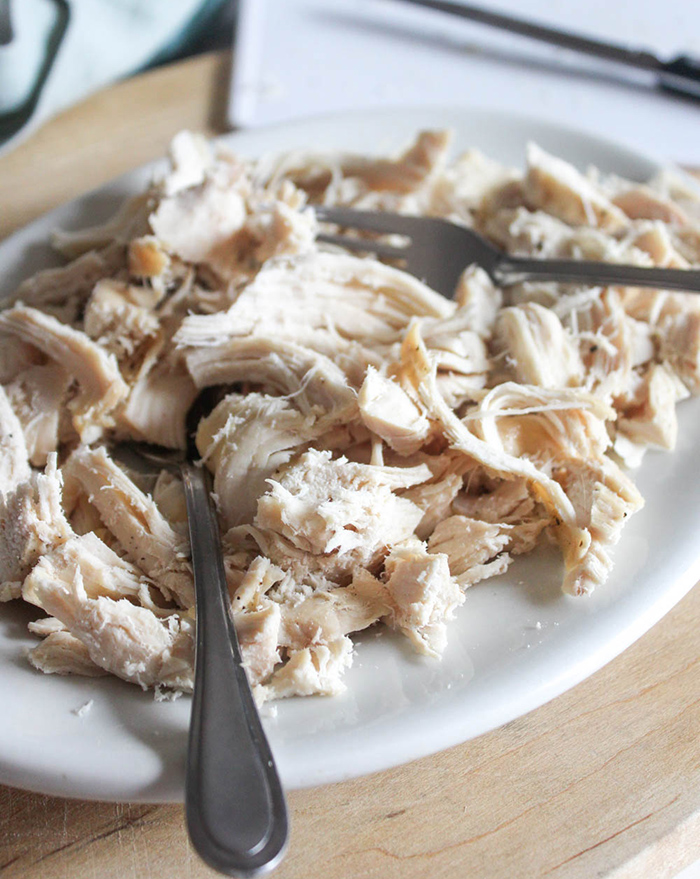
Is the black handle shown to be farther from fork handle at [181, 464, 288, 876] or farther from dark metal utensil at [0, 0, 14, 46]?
fork handle at [181, 464, 288, 876]

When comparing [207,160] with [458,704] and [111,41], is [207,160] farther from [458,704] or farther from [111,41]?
[458,704]

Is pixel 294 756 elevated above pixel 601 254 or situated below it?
below

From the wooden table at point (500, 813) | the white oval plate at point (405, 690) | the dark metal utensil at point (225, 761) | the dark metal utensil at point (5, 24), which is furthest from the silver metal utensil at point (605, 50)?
the dark metal utensil at point (225, 761)

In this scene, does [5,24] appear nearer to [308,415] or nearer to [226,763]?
[308,415]

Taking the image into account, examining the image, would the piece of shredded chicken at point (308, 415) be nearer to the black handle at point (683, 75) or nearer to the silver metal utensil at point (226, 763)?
the silver metal utensil at point (226, 763)

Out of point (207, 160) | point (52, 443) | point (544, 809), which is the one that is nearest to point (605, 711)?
point (544, 809)

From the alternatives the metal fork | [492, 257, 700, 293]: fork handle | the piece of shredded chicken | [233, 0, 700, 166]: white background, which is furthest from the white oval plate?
[233, 0, 700, 166]: white background
